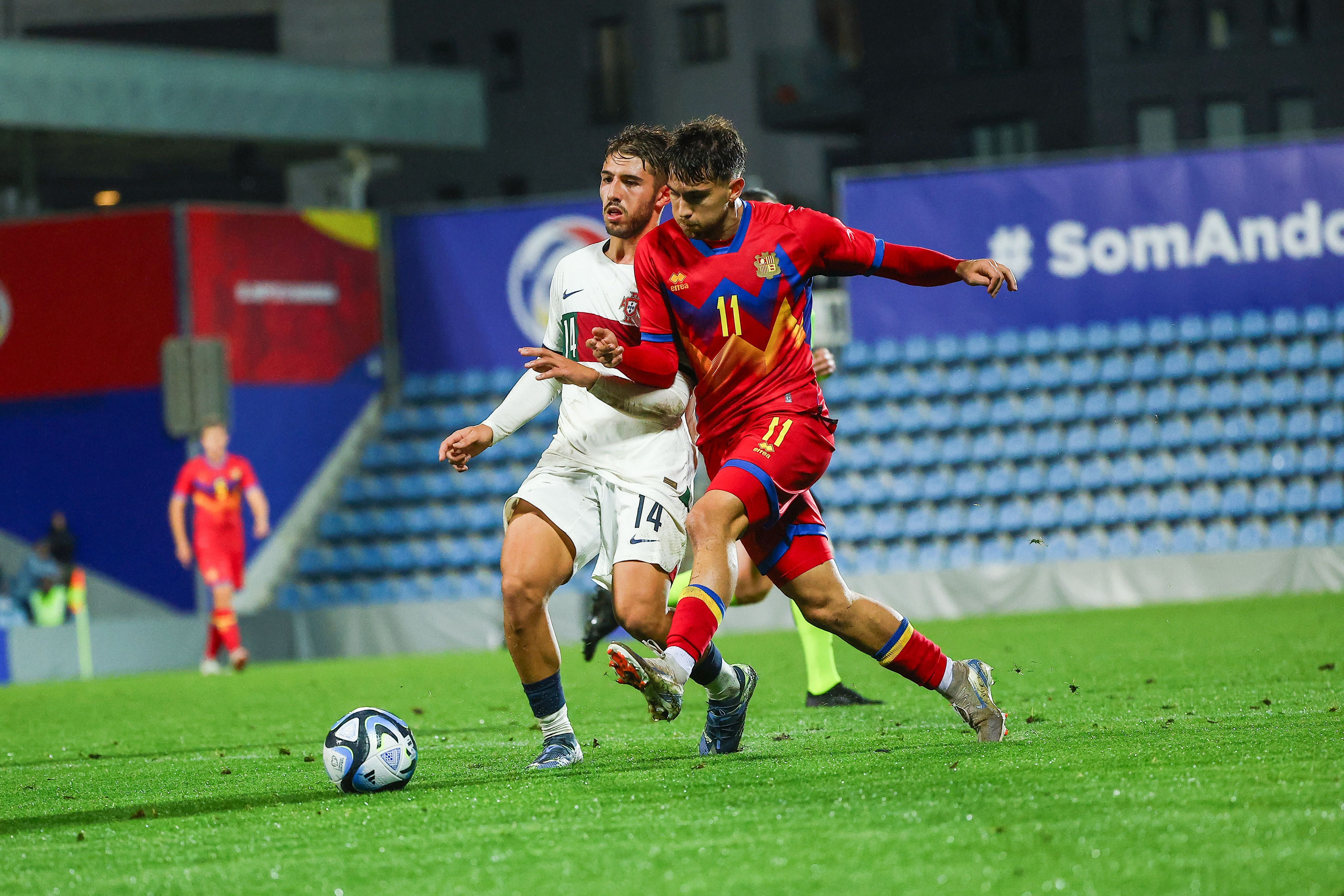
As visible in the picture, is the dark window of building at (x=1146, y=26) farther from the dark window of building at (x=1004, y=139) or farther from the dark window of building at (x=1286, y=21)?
the dark window of building at (x=1004, y=139)

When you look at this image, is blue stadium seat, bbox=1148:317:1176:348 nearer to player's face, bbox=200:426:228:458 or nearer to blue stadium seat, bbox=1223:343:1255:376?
blue stadium seat, bbox=1223:343:1255:376

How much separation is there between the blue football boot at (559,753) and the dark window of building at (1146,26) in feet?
98.4

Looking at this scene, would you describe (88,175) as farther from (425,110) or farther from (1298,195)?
(1298,195)

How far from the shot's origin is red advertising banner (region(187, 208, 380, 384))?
2008cm

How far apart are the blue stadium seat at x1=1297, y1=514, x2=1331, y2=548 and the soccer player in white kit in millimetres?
13427

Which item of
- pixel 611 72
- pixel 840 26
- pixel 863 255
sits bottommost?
pixel 863 255

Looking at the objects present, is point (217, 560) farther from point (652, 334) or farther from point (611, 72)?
point (611, 72)

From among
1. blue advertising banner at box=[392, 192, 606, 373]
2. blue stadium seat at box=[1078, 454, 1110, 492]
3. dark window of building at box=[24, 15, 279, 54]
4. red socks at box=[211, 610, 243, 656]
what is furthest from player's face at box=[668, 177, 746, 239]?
dark window of building at box=[24, 15, 279, 54]

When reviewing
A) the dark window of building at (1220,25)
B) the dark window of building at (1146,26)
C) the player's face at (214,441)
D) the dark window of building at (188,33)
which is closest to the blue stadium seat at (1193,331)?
the player's face at (214,441)

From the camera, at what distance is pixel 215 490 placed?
15.8m

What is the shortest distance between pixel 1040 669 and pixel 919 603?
773 centimetres

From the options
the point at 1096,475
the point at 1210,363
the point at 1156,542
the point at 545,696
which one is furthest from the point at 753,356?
the point at 1210,363

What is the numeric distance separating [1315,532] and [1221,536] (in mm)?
921

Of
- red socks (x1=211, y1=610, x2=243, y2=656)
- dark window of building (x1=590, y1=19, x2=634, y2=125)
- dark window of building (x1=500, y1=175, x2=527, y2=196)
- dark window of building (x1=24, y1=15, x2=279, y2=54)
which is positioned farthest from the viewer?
dark window of building (x1=500, y1=175, x2=527, y2=196)
